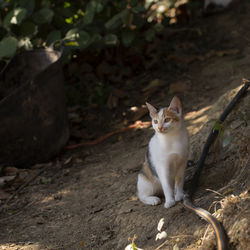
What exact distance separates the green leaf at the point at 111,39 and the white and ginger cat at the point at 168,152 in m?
2.67

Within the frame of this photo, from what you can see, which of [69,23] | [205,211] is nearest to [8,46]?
[69,23]

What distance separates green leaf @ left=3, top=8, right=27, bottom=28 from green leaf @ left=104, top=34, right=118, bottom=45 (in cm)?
115

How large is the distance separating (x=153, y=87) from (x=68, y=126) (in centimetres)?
145

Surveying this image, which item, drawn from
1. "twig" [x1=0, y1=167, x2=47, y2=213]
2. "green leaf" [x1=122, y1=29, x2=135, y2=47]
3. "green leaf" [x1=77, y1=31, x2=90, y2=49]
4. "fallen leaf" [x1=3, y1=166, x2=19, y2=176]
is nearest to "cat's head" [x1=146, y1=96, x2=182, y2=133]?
"twig" [x1=0, y1=167, x2=47, y2=213]

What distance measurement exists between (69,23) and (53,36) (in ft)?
1.65

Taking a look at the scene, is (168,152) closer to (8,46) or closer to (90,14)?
(8,46)

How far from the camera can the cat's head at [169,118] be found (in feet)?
9.98

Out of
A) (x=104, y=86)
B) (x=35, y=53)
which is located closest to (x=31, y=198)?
(x=35, y=53)

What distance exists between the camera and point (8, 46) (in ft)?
16.6

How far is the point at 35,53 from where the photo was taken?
5.44 meters

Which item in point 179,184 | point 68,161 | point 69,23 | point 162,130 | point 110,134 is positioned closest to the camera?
point 162,130

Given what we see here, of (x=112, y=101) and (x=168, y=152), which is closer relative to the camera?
(x=168, y=152)

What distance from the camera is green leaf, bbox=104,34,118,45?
5676 millimetres

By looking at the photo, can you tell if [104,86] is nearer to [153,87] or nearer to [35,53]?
[153,87]
